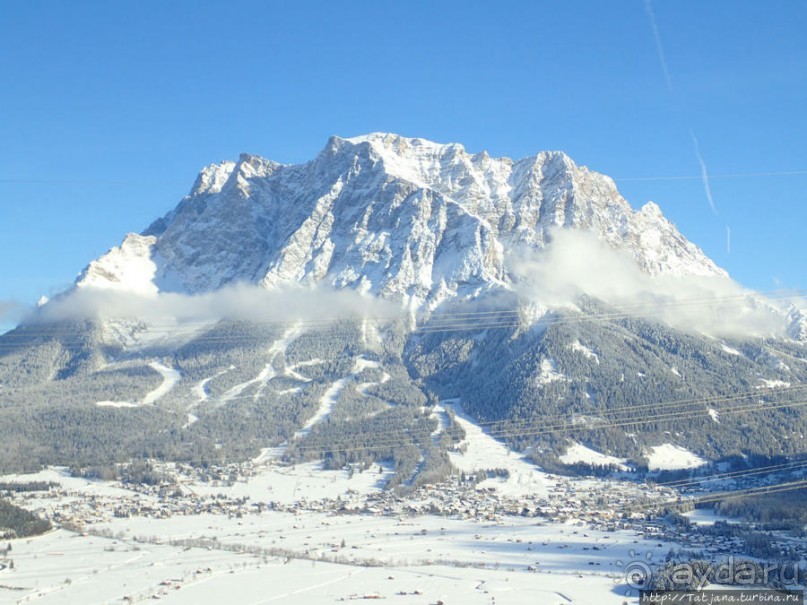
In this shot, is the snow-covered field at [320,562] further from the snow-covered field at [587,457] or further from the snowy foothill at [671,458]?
the snowy foothill at [671,458]

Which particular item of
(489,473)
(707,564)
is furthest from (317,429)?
(707,564)

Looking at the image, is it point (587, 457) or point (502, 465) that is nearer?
point (502, 465)

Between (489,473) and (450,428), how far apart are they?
23971mm

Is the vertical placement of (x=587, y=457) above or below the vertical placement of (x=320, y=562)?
above

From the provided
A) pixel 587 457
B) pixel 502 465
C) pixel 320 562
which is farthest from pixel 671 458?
pixel 320 562

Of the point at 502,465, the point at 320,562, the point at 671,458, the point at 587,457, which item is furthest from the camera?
the point at 671,458

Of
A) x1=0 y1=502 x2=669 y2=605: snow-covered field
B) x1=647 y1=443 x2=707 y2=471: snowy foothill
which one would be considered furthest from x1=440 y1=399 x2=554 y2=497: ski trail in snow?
x1=0 y1=502 x2=669 y2=605: snow-covered field

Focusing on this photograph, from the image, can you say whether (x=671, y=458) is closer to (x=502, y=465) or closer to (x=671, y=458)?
(x=671, y=458)

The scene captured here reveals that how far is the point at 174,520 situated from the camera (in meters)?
145

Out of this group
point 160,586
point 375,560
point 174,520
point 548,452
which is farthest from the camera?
point 548,452

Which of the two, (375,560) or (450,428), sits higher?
(450,428)

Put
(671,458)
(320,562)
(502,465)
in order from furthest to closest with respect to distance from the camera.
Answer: (671,458)
(502,465)
(320,562)

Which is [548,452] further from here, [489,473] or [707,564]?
[707,564]

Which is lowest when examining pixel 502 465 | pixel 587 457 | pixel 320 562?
pixel 320 562
